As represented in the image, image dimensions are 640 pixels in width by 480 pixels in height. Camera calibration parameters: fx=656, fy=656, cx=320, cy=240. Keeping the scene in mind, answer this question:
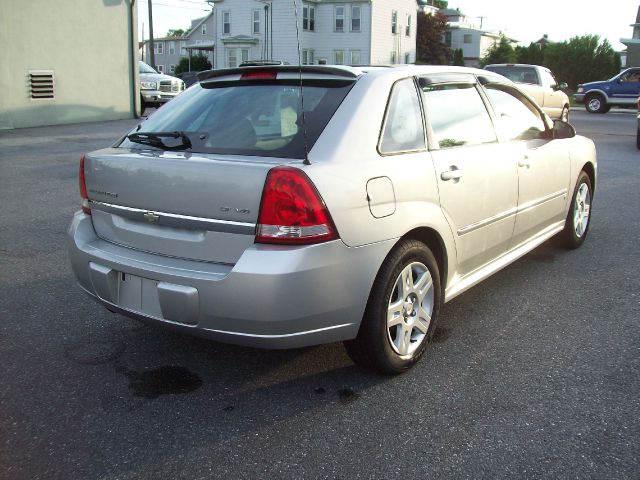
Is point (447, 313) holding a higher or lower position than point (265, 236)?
lower

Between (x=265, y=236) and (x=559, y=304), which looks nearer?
(x=265, y=236)

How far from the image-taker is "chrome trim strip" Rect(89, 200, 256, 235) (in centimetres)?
294

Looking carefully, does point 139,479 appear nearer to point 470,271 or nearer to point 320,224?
point 320,224

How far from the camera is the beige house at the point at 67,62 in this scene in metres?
16.6

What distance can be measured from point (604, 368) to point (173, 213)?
2431mm

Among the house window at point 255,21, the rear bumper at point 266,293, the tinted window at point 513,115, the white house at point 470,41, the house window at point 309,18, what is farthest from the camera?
the white house at point 470,41

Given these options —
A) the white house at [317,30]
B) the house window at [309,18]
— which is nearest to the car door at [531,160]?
the white house at [317,30]

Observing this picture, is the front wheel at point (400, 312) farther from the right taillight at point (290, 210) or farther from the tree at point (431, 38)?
the tree at point (431, 38)

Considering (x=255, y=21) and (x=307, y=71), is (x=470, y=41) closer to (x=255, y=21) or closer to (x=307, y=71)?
(x=255, y=21)

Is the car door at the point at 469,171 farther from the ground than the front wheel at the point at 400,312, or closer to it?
farther from the ground

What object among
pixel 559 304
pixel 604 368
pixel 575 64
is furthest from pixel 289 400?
pixel 575 64

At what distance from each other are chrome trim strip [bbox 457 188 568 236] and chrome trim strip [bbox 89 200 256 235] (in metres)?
1.42

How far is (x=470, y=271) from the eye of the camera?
4090 millimetres

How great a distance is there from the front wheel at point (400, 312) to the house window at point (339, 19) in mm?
44799
